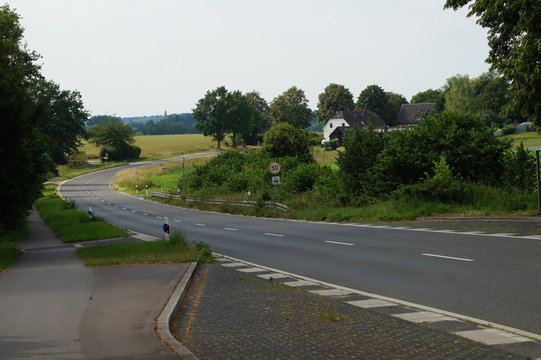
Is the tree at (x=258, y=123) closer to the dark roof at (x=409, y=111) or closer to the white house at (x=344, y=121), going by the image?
the white house at (x=344, y=121)

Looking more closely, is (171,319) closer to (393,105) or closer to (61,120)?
(61,120)

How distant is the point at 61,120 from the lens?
357ft

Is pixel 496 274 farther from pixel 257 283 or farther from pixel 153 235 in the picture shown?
pixel 153 235

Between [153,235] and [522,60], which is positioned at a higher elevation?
[522,60]

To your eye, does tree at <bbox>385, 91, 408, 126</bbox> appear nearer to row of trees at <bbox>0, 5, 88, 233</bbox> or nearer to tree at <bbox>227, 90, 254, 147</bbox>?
tree at <bbox>227, 90, 254, 147</bbox>

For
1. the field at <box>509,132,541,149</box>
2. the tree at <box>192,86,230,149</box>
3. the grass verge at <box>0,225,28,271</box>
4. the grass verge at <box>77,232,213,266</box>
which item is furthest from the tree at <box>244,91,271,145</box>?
the grass verge at <box>77,232,213,266</box>

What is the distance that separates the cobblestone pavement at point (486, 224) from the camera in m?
18.7

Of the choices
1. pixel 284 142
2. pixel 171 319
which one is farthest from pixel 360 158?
pixel 284 142

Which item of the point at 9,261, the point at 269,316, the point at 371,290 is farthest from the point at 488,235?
the point at 9,261

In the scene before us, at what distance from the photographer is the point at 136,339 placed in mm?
7465

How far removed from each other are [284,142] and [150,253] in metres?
52.4

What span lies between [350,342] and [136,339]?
8.92 feet

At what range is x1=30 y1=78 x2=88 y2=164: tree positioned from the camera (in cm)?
10791

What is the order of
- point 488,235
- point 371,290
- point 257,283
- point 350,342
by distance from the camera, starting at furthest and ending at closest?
point 488,235 → point 257,283 → point 371,290 → point 350,342
